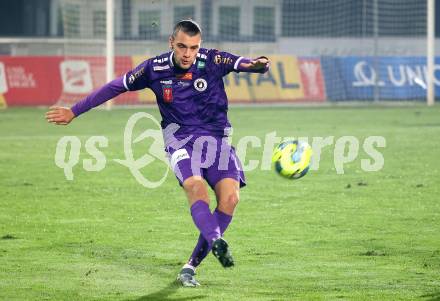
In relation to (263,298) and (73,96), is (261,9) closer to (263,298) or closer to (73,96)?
(73,96)

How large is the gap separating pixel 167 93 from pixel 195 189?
91cm

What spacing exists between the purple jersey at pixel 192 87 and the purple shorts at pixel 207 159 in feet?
0.36

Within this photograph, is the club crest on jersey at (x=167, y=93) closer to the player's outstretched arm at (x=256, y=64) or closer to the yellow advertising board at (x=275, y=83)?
the player's outstretched arm at (x=256, y=64)

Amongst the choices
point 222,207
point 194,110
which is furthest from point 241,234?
point 194,110

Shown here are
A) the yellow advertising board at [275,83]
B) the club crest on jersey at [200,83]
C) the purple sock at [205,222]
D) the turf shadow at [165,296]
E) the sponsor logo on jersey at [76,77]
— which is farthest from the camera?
the yellow advertising board at [275,83]

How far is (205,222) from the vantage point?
25.9 feet

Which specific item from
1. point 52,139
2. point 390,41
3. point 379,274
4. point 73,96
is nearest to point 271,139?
point 52,139

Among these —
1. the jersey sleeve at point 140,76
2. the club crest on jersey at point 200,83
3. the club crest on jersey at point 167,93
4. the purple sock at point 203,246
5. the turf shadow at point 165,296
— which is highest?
the jersey sleeve at point 140,76

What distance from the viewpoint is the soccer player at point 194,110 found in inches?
328

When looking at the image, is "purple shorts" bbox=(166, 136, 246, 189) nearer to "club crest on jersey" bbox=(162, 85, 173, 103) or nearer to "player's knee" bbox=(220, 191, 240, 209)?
"player's knee" bbox=(220, 191, 240, 209)

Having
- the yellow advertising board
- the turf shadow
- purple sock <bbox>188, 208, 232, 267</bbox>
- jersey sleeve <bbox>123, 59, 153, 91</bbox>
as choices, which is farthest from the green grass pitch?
the yellow advertising board

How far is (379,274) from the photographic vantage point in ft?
27.9

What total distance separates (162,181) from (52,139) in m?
7.17

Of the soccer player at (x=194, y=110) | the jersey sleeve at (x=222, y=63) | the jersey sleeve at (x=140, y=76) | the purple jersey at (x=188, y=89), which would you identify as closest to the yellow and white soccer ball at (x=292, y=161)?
the soccer player at (x=194, y=110)
